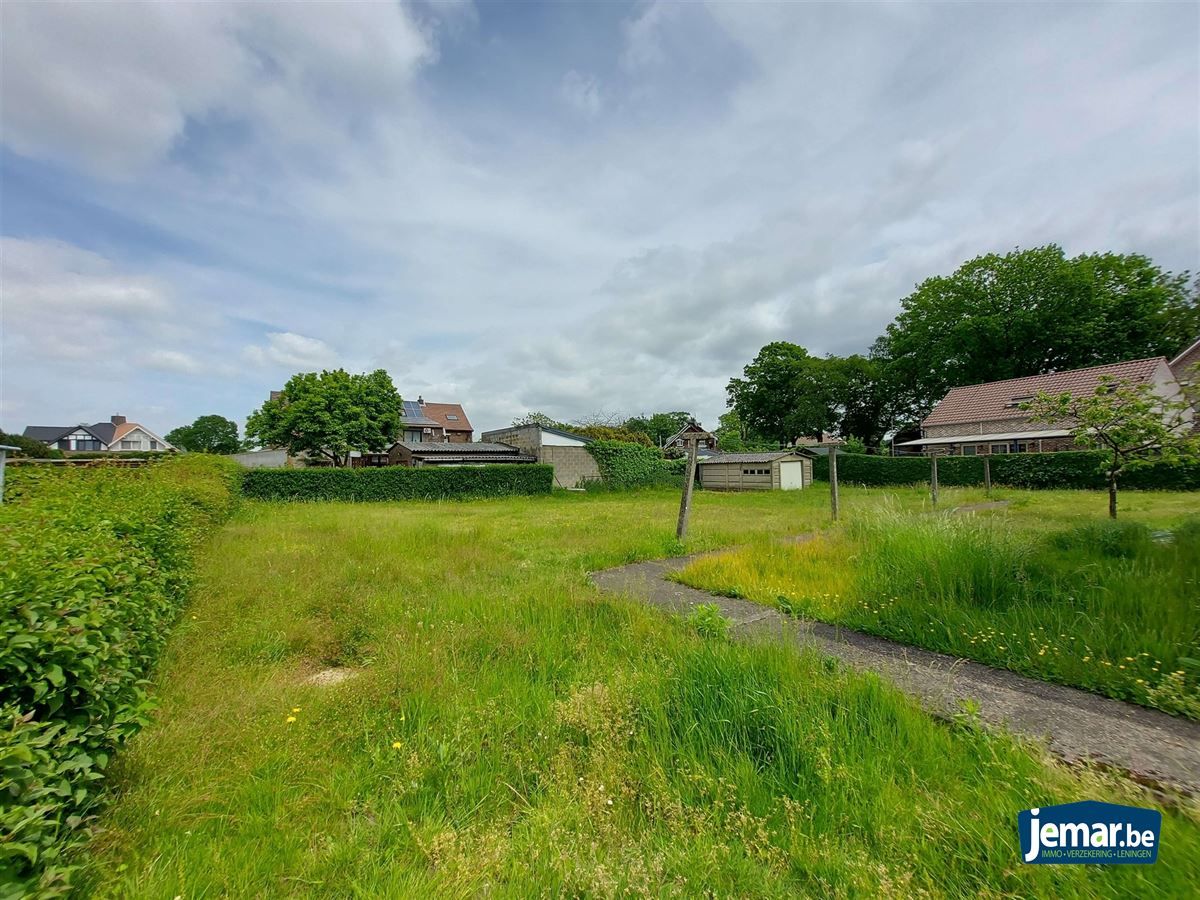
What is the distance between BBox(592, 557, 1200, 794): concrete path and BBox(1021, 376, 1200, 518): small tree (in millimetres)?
4647

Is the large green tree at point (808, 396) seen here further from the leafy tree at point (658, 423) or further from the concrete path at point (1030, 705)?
the concrete path at point (1030, 705)

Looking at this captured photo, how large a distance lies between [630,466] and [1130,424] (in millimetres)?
18636

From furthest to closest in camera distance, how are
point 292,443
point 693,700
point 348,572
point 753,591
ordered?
point 292,443
point 348,572
point 753,591
point 693,700

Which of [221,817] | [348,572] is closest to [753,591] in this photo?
[221,817]

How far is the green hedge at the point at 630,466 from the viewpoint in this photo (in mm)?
23656

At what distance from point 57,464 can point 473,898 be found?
387 inches

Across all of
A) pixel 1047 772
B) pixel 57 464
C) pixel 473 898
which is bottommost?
pixel 473 898

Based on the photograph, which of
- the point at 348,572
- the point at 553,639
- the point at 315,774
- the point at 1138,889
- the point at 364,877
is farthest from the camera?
the point at 348,572

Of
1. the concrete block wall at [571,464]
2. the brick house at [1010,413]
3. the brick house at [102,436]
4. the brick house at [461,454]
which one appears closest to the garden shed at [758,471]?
the brick house at [1010,413]

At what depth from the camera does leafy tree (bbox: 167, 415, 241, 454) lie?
66875 mm

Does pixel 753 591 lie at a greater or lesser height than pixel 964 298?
lesser

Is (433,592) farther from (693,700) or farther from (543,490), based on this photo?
(543,490)

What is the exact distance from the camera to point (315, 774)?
2178 mm

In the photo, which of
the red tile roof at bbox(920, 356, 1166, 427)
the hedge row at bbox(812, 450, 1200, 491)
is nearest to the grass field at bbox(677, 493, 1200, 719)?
the hedge row at bbox(812, 450, 1200, 491)
